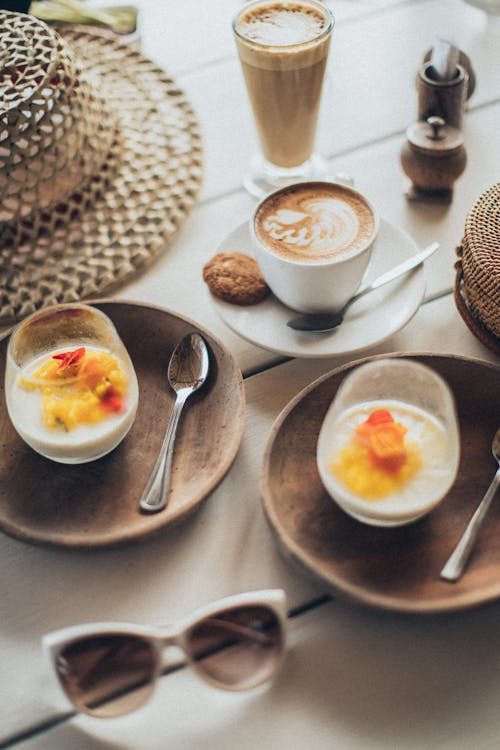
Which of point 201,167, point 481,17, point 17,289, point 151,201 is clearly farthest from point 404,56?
point 17,289

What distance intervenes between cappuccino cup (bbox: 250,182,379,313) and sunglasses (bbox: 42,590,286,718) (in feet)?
1.30

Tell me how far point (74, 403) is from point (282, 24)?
0.68 meters

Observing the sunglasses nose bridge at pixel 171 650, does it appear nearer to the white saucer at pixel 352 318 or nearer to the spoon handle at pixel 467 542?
the spoon handle at pixel 467 542

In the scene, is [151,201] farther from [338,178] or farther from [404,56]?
[404,56]

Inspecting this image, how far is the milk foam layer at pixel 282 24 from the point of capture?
1116 millimetres

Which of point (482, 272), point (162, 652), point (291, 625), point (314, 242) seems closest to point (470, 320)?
point (482, 272)

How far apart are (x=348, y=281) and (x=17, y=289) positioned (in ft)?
1.46

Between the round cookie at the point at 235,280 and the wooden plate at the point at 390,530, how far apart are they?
185 mm

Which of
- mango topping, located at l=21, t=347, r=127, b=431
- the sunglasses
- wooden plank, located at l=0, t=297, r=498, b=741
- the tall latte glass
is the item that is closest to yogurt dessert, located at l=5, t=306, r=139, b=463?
mango topping, located at l=21, t=347, r=127, b=431

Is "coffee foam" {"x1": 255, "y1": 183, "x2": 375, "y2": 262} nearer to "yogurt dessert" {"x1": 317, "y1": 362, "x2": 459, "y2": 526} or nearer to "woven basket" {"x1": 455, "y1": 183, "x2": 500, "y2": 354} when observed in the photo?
"woven basket" {"x1": 455, "y1": 183, "x2": 500, "y2": 354}

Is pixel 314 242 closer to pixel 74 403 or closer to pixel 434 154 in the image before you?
pixel 434 154

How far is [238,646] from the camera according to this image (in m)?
0.66

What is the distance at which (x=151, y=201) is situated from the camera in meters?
1.16

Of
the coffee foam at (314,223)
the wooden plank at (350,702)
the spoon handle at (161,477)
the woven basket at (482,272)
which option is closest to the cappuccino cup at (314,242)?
the coffee foam at (314,223)
